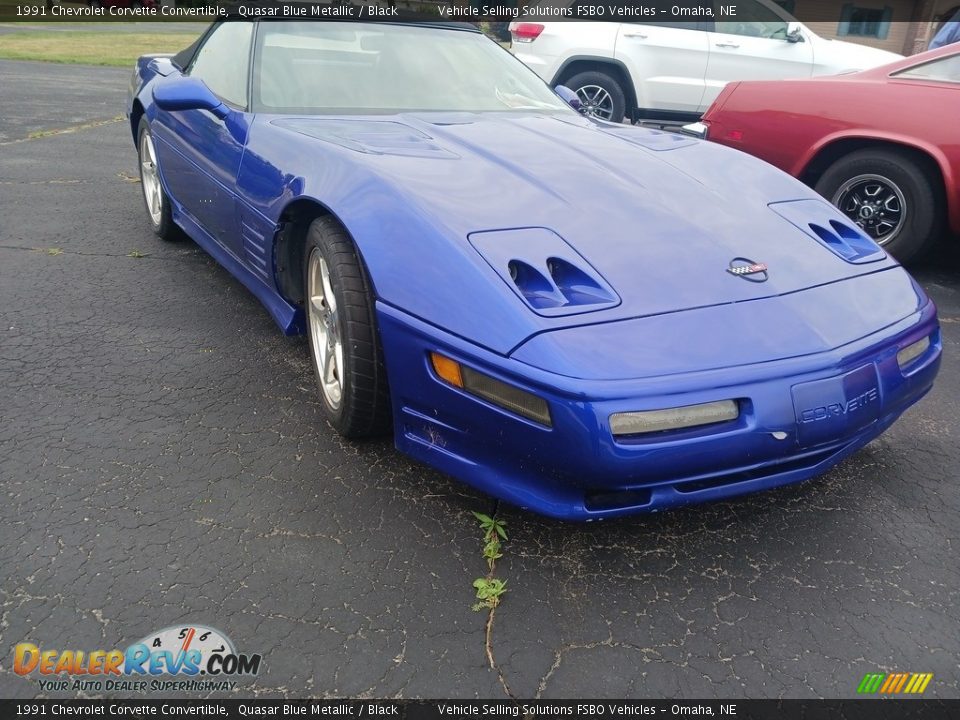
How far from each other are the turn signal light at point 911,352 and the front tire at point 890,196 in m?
2.07

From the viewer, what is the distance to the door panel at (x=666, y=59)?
24.1 ft

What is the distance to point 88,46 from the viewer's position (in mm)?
17812

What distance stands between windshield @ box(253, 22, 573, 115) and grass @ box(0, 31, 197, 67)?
1258 cm

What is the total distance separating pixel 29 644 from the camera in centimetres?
171

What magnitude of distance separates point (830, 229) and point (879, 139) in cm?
224

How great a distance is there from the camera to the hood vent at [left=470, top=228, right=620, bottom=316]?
1900 mm

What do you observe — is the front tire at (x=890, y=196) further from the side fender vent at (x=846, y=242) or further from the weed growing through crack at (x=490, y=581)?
the weed growing through crack at (x=490, y=581)

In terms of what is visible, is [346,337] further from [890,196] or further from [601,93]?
[601,93]

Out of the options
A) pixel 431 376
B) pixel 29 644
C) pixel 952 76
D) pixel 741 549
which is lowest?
pixel 29 644

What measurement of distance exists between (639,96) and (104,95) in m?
7.46

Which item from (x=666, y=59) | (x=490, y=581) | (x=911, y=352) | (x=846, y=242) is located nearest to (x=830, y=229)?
(x=846, y=242)

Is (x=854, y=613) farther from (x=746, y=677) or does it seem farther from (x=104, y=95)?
(x=104, y=95)

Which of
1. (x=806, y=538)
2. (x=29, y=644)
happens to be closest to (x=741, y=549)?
(x=806, y=538)

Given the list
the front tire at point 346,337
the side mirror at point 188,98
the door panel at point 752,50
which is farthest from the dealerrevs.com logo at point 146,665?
the door panel at point 752,50
